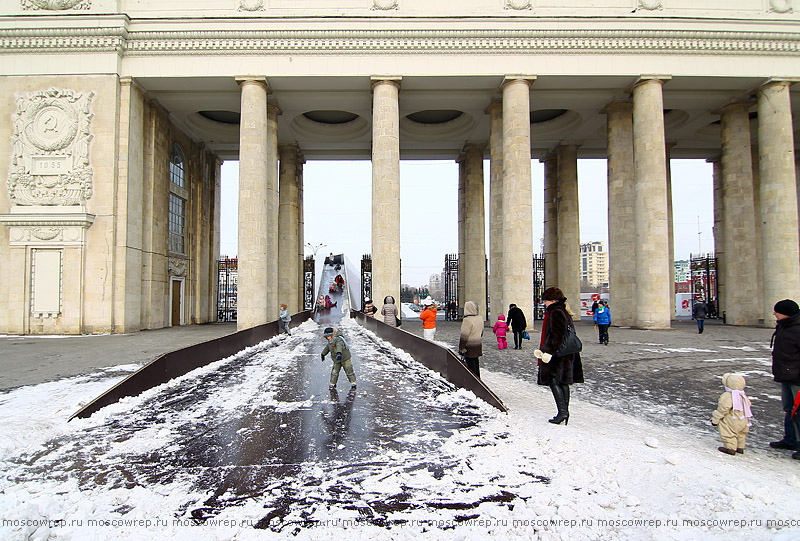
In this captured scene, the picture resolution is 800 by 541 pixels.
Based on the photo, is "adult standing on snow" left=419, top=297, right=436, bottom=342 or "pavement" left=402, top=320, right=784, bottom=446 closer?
"pavement" left=402, top=320, right=784, bottom=446

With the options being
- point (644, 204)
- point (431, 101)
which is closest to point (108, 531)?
point (644, 204)

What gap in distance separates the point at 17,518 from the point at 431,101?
2589cm

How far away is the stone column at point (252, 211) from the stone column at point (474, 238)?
1468cm

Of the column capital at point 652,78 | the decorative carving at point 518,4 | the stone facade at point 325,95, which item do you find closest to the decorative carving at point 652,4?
the stone facade at point 325,95

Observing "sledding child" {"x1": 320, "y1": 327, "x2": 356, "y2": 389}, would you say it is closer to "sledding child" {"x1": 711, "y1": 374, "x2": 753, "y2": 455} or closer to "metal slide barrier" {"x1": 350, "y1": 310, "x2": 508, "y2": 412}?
"metal slide barrier" {"x1": 350, "y1": 310, "x2": 508, "y2": 412}

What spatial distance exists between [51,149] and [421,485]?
24657 millimetres

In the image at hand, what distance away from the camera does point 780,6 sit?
74.4 ft

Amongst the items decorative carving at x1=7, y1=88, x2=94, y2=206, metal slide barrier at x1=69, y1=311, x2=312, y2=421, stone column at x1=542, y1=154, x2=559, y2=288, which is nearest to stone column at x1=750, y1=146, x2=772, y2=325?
stone column at x1=542, y1=154, x2=559, y2=288

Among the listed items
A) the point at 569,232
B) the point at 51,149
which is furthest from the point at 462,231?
the point at 51,149

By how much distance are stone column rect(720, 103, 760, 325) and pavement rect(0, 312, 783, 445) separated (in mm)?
9071

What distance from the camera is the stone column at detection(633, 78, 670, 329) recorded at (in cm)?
2159

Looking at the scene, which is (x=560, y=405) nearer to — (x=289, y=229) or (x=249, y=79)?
(x=249, y=79)

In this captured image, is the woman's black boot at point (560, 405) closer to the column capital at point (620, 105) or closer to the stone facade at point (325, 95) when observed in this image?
the stone facade at point (325, 95)

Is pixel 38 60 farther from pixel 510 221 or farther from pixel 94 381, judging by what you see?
pixel 510 221
